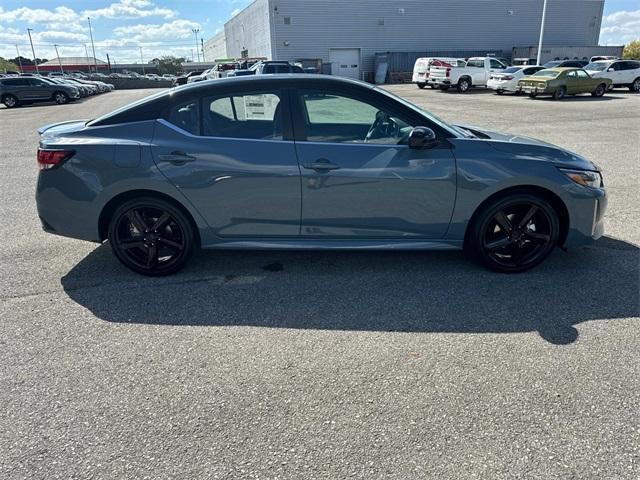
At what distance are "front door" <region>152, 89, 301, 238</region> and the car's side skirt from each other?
0.41ft

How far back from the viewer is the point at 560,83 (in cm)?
2166

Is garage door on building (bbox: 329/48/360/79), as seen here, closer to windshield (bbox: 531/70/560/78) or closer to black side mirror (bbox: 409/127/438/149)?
windshield (bbox: 531/70/560/78)

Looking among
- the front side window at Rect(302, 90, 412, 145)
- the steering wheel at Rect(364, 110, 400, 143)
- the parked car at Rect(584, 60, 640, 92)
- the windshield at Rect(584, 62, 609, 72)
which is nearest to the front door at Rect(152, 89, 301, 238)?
the front side window at Rect(302, 90, 412, 145)

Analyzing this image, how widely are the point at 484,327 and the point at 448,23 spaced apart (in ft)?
164

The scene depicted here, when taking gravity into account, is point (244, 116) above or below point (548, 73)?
below

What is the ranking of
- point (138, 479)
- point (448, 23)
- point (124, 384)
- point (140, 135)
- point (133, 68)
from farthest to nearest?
1. point (133, 68)
2. point (448, 23)
3. point (140, 135)
4. point (124, 384)
5. point (138, 479)

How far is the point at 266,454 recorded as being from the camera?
216 centimetres

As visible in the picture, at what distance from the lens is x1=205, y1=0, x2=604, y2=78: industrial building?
141 feet

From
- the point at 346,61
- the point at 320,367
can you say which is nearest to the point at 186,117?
the point at 320,367

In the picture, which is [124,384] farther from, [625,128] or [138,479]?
[625,128]

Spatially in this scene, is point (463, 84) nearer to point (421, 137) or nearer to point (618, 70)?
point (618, 70)

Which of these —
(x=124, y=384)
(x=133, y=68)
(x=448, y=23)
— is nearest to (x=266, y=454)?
(x=124, y=384)

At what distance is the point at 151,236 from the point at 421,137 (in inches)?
94.1

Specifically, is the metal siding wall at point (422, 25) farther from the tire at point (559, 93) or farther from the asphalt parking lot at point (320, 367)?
the asphalt parking lot at point (320, 367)
